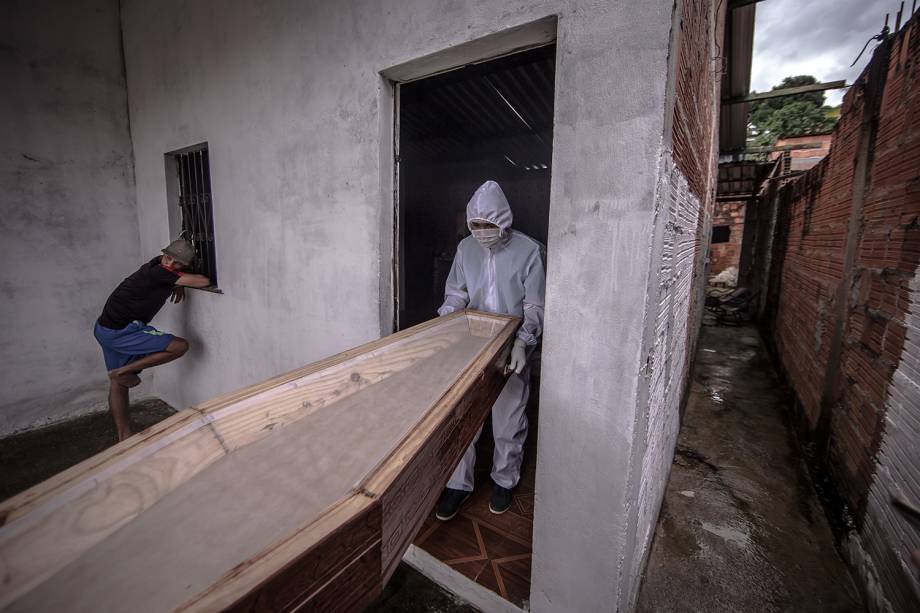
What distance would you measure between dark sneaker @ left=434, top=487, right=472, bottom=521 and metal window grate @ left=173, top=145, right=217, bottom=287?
9.41ft

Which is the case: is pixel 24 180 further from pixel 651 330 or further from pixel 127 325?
pixel 651 330

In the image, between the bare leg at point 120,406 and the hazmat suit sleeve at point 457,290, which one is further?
the bare leg at point 120,406

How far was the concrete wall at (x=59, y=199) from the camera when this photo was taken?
139 inches

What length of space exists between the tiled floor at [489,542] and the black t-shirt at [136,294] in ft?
9.82

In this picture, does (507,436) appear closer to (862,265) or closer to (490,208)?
(490,208)

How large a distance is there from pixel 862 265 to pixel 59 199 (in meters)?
6.99

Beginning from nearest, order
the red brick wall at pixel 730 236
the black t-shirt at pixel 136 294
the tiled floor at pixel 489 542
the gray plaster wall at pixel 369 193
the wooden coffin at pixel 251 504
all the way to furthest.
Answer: the wooden coffin at pixel 251 504, the gray plaster wall at pixel 369 193, the tiled floor at pixel 489 542, the black t-shirt at pixel 136 294, the red brick wall at pixel 730 236

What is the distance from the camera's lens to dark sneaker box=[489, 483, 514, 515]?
2535 millimetres

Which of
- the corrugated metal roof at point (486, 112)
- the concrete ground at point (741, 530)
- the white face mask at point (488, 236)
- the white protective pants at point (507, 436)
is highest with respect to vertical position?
the corrugated metal roof at point (486, 112)

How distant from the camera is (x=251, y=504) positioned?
96 cm

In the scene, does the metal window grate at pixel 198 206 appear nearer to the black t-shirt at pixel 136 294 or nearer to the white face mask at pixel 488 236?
the black t-shirt at pixel 136 294

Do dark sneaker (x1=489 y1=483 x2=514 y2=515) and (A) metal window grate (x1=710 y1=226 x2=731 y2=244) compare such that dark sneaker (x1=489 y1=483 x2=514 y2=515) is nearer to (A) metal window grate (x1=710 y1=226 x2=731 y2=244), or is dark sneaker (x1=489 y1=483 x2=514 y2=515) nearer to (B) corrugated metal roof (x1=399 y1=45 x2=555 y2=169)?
(B) corrugated metal roof (x1=399 y1=45 x2=555 y2=169)

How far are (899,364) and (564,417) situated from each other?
73.8 inches

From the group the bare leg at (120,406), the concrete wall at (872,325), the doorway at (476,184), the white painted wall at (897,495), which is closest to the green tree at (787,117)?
the doorway at (476,184)
